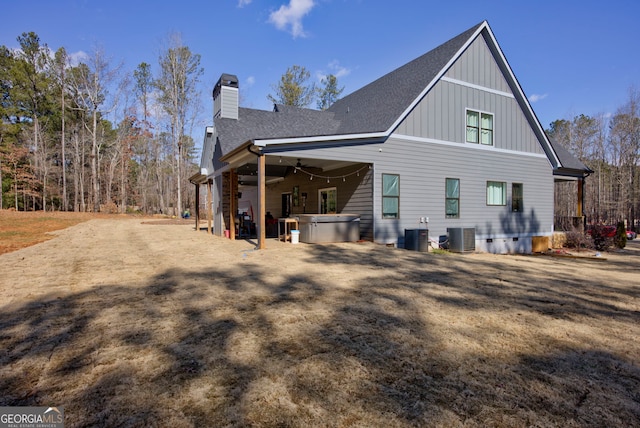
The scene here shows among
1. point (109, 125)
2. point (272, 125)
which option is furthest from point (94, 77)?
point (272, 125)

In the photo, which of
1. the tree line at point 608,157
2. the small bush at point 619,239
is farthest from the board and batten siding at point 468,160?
the tree line at point 608,157

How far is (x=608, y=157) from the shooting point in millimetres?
33750

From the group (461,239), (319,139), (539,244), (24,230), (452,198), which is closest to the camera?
(319,139)

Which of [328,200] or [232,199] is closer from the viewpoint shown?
[232,199]

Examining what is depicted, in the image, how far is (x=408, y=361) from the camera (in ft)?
8.41

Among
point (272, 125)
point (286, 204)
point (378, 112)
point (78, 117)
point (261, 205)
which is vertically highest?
point (78, 117)

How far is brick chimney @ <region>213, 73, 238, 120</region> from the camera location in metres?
14.9

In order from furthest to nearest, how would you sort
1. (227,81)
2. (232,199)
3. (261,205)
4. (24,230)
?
1. (227,81)
2. (24,230)
3. (232,199)
4. (261,205)

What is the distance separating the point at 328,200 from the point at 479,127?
6780 mm

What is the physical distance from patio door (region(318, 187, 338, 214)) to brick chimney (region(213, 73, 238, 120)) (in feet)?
18.1

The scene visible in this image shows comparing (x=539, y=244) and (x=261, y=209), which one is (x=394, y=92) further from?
(x=539, y=244)

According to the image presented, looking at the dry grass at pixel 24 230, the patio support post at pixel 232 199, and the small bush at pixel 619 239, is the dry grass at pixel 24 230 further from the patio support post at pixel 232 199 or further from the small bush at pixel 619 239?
the small bush at pixel 619 239

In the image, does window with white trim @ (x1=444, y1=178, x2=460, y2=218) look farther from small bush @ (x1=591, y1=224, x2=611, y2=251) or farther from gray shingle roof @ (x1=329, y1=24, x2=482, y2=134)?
small bush @ (x1=591, y1=224, x2=611, y2=251)

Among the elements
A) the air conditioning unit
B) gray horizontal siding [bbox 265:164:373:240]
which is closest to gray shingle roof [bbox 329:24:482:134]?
gray horizontal siding [bbox 265:164:373:240]
